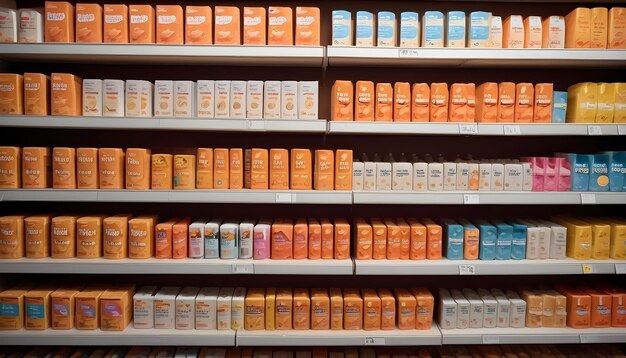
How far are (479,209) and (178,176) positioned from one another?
1.97 metres

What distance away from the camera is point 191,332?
212cm

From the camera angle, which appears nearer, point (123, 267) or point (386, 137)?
point (123, 267)

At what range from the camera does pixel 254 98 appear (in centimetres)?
210

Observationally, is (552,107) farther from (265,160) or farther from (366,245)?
(265,160)

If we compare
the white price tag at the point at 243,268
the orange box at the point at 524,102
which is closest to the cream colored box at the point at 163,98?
the white price tag at the point at 243,268

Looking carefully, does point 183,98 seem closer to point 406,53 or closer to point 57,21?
point 57,21

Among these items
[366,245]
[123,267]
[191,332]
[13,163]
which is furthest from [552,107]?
[13,163]

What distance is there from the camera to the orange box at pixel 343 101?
6.84 ft

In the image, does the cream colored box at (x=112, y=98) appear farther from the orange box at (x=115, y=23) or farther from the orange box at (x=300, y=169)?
the orange box at (x=300, y=169)

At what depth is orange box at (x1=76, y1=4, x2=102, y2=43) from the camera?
204 cm

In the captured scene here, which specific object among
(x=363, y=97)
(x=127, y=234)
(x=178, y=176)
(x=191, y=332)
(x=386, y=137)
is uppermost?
(x=363, y=97)

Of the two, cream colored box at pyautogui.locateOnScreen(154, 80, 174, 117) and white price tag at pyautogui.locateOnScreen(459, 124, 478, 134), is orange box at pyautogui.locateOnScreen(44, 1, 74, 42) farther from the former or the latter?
white price tag at pyautogui.locateOnScreen(459, 124, 478, 134)

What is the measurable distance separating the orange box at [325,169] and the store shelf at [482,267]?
47 cm

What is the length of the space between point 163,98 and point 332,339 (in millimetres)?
1641
